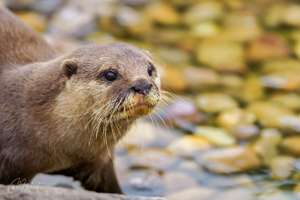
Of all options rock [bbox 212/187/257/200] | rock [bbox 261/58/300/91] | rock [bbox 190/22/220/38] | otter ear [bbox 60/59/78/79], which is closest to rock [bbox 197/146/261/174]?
rock [bbox 212/187/257/200]

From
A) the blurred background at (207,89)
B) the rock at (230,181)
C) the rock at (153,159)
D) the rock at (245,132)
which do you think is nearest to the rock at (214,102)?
the blurred background at (207,89)

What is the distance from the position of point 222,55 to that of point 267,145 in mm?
1626

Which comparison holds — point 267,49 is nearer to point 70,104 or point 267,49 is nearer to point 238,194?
point 238,194

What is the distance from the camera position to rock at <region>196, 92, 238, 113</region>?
4445 mm

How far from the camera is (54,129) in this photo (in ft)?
8.93

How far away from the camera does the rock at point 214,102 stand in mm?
4445

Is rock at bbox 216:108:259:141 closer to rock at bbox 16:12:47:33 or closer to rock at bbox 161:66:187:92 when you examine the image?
rock at bbox 161:66:187:92

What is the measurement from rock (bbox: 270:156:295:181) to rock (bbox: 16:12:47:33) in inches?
130

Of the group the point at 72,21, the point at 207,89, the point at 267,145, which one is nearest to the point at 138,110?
the point at 267,145

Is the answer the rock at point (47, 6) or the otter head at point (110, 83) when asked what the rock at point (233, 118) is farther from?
the rock at point (47, 6)

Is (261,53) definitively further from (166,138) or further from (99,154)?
(99,154)

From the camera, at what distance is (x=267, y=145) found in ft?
13.0

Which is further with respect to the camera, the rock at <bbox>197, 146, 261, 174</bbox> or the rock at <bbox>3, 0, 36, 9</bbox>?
the rock at <bbox>3, 0, 36, 9</bbox>

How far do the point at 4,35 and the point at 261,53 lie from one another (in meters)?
3.18
